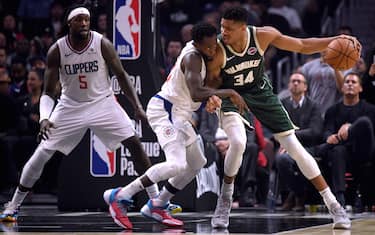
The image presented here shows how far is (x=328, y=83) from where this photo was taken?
13539 mm

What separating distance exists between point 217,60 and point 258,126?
13.8 ft

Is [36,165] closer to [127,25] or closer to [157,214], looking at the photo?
[157,214]

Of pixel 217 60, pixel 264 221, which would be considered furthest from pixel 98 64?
pixel 264 221

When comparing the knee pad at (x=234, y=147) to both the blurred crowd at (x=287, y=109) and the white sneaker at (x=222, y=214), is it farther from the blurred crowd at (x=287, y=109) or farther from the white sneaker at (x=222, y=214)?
the blurred crowd at (x=287, y=109)

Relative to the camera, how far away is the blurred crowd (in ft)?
40.0

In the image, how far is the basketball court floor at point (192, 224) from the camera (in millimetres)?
8609

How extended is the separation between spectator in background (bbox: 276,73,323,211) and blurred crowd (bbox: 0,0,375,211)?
0.01 metres

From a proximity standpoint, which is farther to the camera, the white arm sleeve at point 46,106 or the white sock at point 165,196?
the white arm sleeve at point 46,106

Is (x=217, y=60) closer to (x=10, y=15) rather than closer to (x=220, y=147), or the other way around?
(x=220, y=147)

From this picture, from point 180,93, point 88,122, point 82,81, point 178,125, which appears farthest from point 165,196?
point 82,81

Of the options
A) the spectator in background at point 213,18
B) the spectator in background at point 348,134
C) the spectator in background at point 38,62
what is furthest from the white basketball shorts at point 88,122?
the spectator in background at point 213,18

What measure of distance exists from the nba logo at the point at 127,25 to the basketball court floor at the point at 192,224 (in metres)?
2.02

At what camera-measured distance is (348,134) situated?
476 inches

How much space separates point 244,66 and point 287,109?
3590 mm
